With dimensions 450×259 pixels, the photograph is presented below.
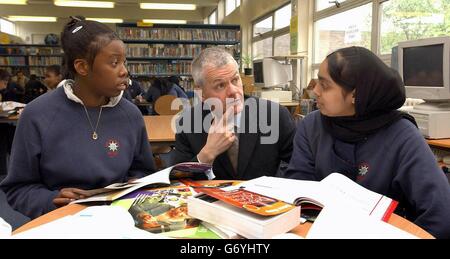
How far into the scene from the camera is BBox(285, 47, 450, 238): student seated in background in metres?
1.22

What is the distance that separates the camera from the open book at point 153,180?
3.81 ft

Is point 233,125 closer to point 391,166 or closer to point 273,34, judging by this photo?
point 391,166

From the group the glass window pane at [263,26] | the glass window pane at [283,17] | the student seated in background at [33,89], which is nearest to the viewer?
the glass window pane at [283,17]

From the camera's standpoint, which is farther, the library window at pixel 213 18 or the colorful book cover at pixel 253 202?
the library window at pixel 213 18

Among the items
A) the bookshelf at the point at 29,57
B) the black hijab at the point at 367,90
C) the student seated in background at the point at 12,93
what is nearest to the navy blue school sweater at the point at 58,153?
the black hijab at the point at 367,90

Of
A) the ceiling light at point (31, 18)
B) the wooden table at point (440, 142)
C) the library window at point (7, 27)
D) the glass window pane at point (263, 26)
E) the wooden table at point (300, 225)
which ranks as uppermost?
the ceiling light at point (31, 18)

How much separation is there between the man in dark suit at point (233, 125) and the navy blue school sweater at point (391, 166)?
0.21 metres

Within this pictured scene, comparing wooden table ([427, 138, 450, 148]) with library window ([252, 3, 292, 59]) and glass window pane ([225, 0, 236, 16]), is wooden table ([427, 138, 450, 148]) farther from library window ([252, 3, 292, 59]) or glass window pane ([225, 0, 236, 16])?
glass window pane ([225, 0, 236, 16])

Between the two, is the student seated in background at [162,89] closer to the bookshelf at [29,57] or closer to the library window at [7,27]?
the bookshelf at [29,57]

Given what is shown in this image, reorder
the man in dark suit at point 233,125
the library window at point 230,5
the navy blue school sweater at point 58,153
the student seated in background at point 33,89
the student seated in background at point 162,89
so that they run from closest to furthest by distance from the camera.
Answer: the navy blue school sweater at point 58,153 < the man in dark suit at point 233,125 < the student seated in background at point 162,89 < the student seated in background at point 33,89 < the library window at point 230,5

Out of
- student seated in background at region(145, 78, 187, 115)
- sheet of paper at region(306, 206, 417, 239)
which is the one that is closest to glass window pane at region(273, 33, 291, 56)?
student seated in background at region(145, 78, 187, 115)

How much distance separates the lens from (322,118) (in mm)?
1544

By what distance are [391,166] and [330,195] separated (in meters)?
0.40

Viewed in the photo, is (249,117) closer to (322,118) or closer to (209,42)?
(322,118)
